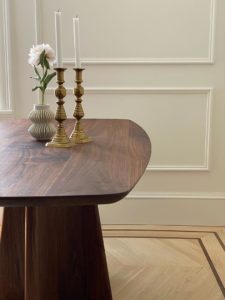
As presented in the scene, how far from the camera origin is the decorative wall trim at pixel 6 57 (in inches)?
93.7

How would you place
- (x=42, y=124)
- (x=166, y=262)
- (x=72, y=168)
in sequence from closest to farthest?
(x=72, y=168)
(x=42, y=124)
(x=166, y=262)

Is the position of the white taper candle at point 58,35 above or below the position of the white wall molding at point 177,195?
above

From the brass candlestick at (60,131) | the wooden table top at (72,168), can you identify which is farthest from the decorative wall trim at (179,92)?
the brass candlestick at (60,131)

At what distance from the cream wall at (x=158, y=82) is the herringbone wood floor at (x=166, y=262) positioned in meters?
0.13

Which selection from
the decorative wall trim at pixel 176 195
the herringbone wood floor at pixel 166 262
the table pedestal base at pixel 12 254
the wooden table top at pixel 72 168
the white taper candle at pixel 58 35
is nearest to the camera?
the wooden table top at pixel 72 168

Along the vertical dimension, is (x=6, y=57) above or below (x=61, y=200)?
above

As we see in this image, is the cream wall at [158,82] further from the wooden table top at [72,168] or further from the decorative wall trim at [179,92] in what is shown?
the wooden table top at [72,168]

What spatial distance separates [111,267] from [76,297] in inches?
19.0

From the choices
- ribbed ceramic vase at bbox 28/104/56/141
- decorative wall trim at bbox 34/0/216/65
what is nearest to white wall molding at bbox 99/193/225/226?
decorative wall trim at bbox 34/0/216/65

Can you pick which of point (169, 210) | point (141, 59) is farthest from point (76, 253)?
point (141, 59)

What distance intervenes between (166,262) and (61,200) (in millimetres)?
1358

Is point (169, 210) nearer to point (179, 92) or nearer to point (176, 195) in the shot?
point (176, 195)

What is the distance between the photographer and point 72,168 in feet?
3.55

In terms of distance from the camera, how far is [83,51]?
242cm
